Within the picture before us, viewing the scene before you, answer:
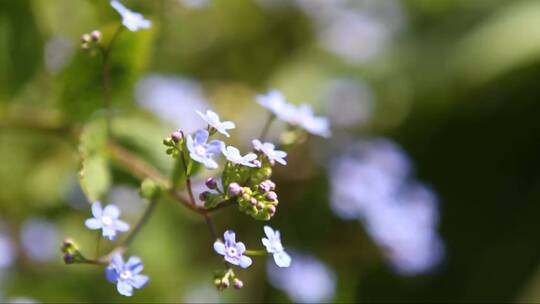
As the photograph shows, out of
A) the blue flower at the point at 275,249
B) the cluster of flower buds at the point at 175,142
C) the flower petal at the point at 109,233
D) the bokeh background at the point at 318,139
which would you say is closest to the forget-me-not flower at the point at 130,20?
the bokeh background at the point at 318,139

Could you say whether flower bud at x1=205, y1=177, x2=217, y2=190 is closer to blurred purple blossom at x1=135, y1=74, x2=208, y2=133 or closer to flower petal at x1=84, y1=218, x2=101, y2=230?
flower petal at x1=84, y1=218, x2=101, y2=230

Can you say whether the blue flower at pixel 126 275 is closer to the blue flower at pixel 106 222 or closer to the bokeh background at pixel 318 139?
the blue flower at pixel 106 222

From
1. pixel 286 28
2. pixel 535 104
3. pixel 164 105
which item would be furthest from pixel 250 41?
pixel 535 104

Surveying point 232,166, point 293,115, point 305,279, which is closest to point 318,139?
point 305,279

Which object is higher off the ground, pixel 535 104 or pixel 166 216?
pixel 535 104

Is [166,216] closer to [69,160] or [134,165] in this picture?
[69,160]

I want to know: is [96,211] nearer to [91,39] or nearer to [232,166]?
[232,166]
